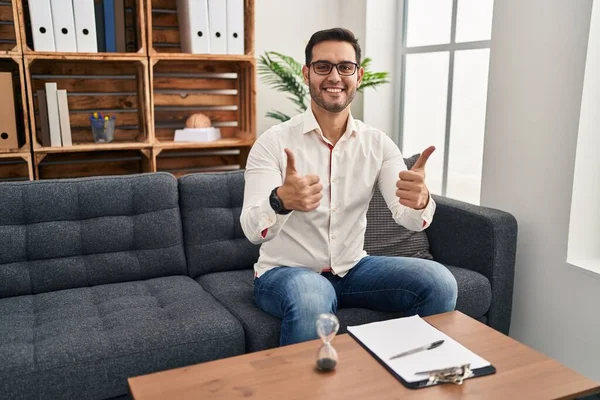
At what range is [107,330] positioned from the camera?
1.66m

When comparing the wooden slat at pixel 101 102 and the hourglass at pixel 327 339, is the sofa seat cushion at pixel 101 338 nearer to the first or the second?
the hourglass at pixel 327 339

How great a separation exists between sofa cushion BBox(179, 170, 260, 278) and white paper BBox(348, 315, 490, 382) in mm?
925

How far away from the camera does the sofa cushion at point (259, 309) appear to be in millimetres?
1715

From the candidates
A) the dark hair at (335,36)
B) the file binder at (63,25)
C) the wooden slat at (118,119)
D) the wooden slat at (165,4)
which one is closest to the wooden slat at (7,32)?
the file binder at (63,25)

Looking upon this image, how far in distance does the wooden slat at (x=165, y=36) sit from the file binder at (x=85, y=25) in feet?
1.36

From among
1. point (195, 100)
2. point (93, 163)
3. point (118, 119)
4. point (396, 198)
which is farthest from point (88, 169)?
point (396, 198)

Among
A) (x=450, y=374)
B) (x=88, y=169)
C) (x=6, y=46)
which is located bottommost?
(x=450, y=374)

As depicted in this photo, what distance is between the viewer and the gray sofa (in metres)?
1.57

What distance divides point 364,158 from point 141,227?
0.87 meters

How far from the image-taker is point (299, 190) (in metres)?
1.46

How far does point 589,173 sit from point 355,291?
965 mm

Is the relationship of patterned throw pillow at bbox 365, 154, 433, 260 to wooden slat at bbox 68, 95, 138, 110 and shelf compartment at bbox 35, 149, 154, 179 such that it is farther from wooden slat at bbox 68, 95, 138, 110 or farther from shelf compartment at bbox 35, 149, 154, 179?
wooden slat at bbox 68, 95, 138, 110

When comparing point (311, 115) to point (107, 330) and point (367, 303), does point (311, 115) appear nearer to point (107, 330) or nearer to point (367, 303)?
point (367, 303)

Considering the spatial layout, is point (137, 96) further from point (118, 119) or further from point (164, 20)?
point (164, 20)
